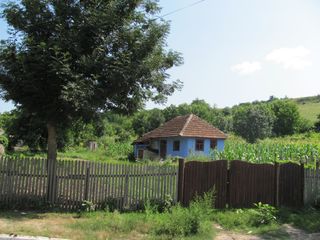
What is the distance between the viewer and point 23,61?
1221cm

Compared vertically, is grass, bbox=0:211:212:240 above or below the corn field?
below

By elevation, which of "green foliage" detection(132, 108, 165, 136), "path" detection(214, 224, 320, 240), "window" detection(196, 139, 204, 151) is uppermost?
"green foliage" detection(132, 108, 165, 136)

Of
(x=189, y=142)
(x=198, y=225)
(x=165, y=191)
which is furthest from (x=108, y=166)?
(x=189, y=142)

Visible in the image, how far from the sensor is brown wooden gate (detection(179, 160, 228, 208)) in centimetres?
1300

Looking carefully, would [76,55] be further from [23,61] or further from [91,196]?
[91,196]

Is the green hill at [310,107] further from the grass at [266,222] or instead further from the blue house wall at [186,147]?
the grass at [266,222]

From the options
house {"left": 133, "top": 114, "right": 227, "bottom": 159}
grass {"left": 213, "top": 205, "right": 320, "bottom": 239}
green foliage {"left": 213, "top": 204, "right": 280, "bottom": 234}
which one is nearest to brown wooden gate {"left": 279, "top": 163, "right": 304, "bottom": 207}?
grass {"left": 213, "top": 205, "right": 320, "bottom": 239}

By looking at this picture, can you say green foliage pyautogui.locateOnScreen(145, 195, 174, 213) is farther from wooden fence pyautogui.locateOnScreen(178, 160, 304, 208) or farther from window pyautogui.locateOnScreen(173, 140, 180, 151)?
window pyautogui.locateOnScreen(173, 140, 180, 151)

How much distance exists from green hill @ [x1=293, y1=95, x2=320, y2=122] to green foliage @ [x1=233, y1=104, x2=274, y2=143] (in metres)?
18.2

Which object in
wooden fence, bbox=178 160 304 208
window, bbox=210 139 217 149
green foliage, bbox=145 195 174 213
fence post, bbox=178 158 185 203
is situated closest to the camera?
green foliage, bbox=145 195 174 213

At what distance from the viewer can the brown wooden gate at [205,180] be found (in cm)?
→ 1300

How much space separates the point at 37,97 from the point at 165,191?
4799 mm

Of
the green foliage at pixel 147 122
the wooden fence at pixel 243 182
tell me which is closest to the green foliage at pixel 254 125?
the green foliage at pixel 147 122

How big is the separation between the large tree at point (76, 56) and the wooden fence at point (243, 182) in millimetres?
3221
